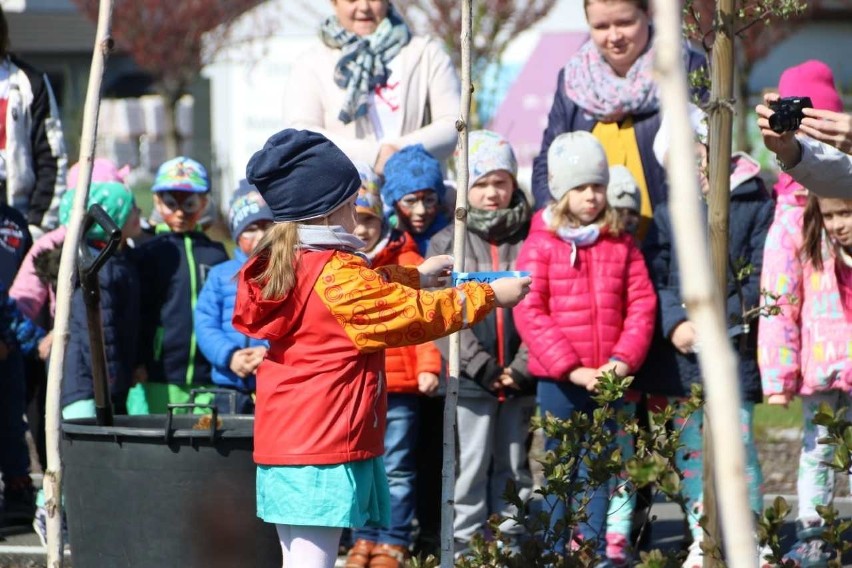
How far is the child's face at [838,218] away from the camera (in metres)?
4.82

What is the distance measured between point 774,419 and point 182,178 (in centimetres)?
418

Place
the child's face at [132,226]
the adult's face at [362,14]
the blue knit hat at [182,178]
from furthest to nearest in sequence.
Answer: the blue knit hat at [182,178]
the child's face at [132,226]
the adult's face at [362,14]

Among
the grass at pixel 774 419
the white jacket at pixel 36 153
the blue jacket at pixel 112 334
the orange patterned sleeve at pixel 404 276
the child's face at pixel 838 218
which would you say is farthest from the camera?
the grass at pixel 774 419

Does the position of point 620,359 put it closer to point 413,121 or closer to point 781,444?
point 413,121

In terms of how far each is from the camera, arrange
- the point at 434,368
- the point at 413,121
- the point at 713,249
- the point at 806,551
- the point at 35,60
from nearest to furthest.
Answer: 1. the point at 713,249
2. the point at 806,551
3. the point at 434,368
4. the point at 413,121
5. the point at 35,60

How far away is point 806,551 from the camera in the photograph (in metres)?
4.85

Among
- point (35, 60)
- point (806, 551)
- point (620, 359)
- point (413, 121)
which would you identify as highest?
point (35, 60)

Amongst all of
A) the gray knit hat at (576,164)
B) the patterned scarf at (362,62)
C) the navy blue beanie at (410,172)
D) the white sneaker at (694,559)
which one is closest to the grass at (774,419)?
the white sneaker at (694,559)

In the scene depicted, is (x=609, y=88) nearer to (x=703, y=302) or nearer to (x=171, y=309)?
(x=171, y=309)

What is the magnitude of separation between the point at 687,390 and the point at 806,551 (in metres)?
0.73

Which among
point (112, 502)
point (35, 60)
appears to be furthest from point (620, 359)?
point (35, 60)

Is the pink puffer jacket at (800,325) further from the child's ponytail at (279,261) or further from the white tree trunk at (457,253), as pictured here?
the child's ponytail at (279,261)

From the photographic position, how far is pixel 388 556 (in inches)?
198

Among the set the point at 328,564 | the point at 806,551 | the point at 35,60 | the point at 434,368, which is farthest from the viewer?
the point at 35,60
